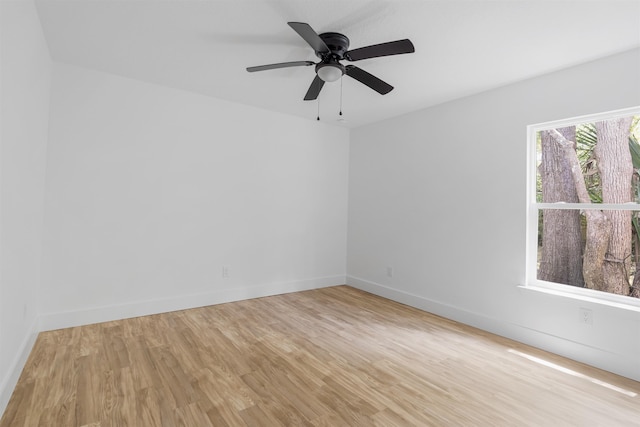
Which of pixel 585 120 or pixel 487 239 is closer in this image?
pixel 585 120

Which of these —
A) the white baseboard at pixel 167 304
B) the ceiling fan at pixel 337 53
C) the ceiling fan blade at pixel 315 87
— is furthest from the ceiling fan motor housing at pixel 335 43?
the white baseboard at pixel 167 304

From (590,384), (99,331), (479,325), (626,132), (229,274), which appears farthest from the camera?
(229,274)

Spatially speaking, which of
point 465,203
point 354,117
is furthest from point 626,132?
point 354,117

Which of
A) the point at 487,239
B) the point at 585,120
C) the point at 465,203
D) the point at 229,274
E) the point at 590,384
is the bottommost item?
the point at 590,384

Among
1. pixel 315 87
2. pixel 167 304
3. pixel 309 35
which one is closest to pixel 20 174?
pixel 167 304

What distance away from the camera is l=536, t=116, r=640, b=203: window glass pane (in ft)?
8.23

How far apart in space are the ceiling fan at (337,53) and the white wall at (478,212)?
1453 mm

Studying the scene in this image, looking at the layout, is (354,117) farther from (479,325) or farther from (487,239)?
(479,325)

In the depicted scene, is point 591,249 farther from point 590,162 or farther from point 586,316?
point 590,162

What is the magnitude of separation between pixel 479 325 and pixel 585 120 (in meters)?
2.12

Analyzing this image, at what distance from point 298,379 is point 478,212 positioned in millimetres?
2448

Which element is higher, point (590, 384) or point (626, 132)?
point (626, 132)

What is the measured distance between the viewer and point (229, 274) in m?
3.88

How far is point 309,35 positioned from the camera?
1.91m
